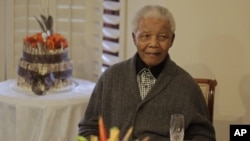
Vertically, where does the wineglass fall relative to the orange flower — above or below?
below

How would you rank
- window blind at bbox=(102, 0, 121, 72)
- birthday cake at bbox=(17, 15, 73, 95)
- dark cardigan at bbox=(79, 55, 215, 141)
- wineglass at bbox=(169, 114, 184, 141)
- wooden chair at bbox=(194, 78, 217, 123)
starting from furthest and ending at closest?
window blind at bbox=(102, 0, 121, 72), birthday cake at bbox=(17, 15, 73, 95), wooden chair at bbox=(194, 78, 217, 123), dark cardigan at bbox=(79, 55, 215, 141), wineglass at bbox=(169, 114, 184, 141)

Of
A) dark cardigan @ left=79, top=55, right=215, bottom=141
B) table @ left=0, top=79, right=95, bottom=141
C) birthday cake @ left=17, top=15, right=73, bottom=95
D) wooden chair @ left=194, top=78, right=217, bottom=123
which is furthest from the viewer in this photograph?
birthday cake @ left=17, top=15, right=73, bottom=95

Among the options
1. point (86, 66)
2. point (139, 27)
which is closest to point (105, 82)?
point (139, 27)

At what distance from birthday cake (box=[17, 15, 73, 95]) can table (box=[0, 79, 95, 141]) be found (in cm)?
9

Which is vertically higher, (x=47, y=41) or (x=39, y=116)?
(x=47, y=41)

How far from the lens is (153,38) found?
2.05 metres

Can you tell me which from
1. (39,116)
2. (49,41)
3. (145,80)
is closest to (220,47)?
(145,80)

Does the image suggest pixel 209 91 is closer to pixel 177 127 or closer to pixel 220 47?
pixel 220 47

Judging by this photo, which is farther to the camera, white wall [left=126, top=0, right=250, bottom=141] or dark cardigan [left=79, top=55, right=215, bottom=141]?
white wall [left=126, top=0, right=250, bottom=141]

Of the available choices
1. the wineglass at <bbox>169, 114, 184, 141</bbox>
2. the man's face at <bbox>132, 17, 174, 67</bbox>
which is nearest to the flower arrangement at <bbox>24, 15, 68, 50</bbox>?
the man's face at <bbox>132, 17, 174, 67</bbox>

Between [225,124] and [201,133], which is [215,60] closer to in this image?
[225,124]

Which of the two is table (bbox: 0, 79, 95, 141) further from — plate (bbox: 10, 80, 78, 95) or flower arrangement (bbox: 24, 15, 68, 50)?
flower arrangement (bbox: 24, 15, 68, 50)

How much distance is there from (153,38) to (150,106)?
0.97 feet

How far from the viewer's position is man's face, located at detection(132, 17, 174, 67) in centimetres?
204
